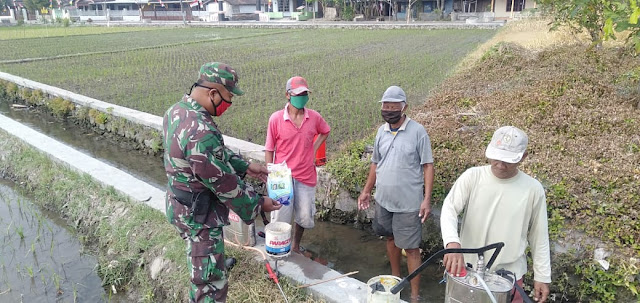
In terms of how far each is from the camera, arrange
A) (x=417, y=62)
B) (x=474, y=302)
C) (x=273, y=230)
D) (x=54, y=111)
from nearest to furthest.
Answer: (x=474, y=302), (x=273, y=230), (x=54, y=111), (x=417, y=62)

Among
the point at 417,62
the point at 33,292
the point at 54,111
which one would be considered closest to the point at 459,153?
the point at 33,292

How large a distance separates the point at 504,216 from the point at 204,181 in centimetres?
167

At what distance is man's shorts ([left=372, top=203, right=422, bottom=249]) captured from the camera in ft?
11.3

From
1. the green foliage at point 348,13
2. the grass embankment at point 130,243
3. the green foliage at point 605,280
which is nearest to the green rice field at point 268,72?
the grass embankment at point 130,243

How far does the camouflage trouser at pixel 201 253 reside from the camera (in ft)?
9.24

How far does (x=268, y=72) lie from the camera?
15.0 m

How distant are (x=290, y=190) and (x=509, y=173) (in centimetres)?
162

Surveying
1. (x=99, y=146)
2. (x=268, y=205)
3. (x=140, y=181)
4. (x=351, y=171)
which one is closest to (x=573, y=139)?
(x=351, y=171)

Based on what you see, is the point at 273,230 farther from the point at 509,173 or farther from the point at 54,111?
the point at 54,111

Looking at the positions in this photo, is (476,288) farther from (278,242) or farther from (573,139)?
(573,139)

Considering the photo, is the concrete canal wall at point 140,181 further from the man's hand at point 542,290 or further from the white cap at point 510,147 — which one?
the white cap at point 510,147

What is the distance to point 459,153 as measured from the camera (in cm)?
490

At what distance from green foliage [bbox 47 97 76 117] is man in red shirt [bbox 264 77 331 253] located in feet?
26.5

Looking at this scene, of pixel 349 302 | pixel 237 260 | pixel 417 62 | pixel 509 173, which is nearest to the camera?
pixel 509 173
